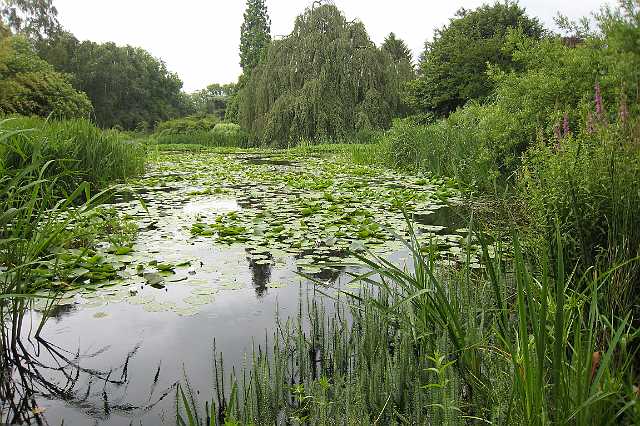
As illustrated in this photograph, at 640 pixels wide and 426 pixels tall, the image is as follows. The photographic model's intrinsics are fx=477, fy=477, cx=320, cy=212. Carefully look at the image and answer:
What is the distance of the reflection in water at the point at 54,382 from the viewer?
1.83 meters

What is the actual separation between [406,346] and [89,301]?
1939 millimetres

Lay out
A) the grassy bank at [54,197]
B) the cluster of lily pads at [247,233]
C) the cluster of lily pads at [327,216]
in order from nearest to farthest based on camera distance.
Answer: the grassy bank at [54,197] → the cluster of lily pads at [247,233] → the cluster of lily pads at [327,216]

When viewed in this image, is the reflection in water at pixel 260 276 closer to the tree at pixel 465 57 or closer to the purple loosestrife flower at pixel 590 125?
the purple loosestrife flower at pixel 590 125

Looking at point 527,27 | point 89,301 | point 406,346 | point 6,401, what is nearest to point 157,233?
point 89,301

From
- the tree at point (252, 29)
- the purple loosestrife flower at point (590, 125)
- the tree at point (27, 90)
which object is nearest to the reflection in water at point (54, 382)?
the purple loosestrife flower at point (590, 125)

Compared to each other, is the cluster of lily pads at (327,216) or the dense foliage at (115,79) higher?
the dense foliage at (115,79)

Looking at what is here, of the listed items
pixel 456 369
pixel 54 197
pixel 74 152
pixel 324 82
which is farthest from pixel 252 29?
pixel 456 369

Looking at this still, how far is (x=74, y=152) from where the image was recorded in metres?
5.72

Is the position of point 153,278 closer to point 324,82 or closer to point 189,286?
point 189,286

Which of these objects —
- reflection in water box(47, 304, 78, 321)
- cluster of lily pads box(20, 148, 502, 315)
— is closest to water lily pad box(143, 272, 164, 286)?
cluster of lily pads box(20, 148, 502, 315)

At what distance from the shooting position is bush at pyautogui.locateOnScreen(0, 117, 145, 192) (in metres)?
5.21

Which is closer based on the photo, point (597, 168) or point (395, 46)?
point (597, 168)

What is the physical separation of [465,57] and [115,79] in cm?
3143

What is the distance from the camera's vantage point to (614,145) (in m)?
2.25
